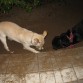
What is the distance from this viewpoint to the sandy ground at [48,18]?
6591mm

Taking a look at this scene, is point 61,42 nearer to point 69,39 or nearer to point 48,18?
point 69,39

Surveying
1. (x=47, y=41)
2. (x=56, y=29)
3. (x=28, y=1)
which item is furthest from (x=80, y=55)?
(x=28, y=1)

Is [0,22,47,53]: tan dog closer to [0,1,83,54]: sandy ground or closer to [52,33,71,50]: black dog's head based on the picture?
[52,33,71,50]: black dog's head

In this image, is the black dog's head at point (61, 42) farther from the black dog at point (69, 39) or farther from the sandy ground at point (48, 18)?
the sandy ground at point (48, 18)

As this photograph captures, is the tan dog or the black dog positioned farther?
the black dog

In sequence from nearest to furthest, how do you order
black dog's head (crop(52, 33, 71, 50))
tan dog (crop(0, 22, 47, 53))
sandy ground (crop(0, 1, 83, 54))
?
tan dog (crop(0, 22, 47, 53)) → black dog's head (crop(52, 33, 71, 50)) → sandy ground (crop(0, 1, 83, 54))

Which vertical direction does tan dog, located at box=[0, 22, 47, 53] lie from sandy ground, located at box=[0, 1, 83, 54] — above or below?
below

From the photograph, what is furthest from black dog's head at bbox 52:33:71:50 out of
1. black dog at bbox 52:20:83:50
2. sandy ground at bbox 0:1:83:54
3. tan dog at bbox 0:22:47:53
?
tan dog at bbox 0:22:47:53

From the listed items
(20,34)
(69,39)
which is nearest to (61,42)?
(69,39)

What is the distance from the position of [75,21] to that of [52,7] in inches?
59.6

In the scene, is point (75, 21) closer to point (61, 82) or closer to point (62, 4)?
point (62, 4)

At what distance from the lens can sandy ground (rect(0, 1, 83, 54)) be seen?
6591 mm

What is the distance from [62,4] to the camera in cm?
824

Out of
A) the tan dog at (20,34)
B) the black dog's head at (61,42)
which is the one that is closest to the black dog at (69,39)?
the black dog's head at (61,42)
